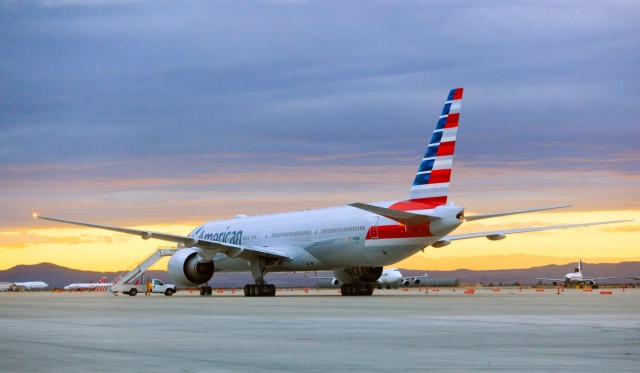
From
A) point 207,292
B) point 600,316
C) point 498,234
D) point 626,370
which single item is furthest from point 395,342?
point 207,292

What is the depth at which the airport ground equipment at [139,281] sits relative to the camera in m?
68.1

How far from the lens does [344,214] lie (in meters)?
51.8

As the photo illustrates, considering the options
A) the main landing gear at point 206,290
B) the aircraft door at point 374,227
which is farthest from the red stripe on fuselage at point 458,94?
the main landing gear at point 206,290

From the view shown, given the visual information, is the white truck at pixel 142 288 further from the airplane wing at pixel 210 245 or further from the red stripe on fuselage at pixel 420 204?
the red stripe on fuselage at pixel 420 204

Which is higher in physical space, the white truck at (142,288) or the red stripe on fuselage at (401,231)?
the red stripe on fuselage at (401,231)

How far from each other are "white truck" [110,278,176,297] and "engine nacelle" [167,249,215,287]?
8751mm

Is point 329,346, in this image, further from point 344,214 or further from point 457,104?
point 344,214

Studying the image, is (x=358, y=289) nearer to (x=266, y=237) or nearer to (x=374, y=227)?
(x=374, y=227)

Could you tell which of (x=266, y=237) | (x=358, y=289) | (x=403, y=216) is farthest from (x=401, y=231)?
(x=266, y=237)

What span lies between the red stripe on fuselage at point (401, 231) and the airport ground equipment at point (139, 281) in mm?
23523

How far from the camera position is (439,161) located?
150 feet

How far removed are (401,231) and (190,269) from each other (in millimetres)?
15528

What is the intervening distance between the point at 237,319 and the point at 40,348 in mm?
9729

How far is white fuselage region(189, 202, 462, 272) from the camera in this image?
155 ft
